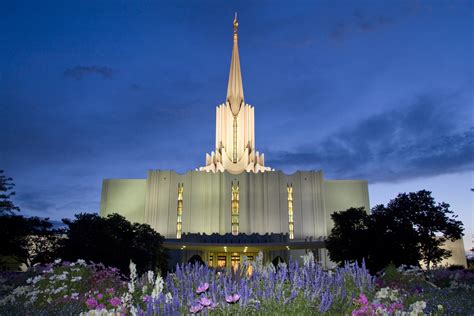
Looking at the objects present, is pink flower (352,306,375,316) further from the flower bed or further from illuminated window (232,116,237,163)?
illuminated window (232,116,237,163)

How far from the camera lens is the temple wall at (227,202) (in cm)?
4888

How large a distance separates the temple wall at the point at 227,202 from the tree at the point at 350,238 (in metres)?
18.2

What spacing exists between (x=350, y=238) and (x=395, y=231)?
308 cm

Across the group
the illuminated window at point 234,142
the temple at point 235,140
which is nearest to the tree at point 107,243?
the temple at point 235,140

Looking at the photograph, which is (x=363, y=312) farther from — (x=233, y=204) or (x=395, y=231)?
(x=233, y=204)

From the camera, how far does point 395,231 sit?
2680 centimetres

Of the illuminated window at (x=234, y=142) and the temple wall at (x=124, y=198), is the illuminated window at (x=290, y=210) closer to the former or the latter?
the illuminated window at (x=234, y=142)

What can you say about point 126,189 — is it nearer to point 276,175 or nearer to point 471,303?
point 276,175

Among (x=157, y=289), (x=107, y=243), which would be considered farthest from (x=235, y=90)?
(x=157, y=289)

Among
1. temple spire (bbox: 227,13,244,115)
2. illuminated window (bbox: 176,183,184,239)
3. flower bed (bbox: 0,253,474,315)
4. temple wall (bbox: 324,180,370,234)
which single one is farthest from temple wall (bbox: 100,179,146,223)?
flower bed (bbox: 0,253,474,315)

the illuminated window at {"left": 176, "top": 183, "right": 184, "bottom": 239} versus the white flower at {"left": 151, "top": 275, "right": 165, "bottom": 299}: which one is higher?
the illuminated window at {"left": 176, "top": 183, "right": 184, "bottom": 239}

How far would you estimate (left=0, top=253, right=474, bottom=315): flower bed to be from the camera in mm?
4855

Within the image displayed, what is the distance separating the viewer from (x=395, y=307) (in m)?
5.40

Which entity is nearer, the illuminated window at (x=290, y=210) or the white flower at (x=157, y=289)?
the white flower at (x=157, y=289)
